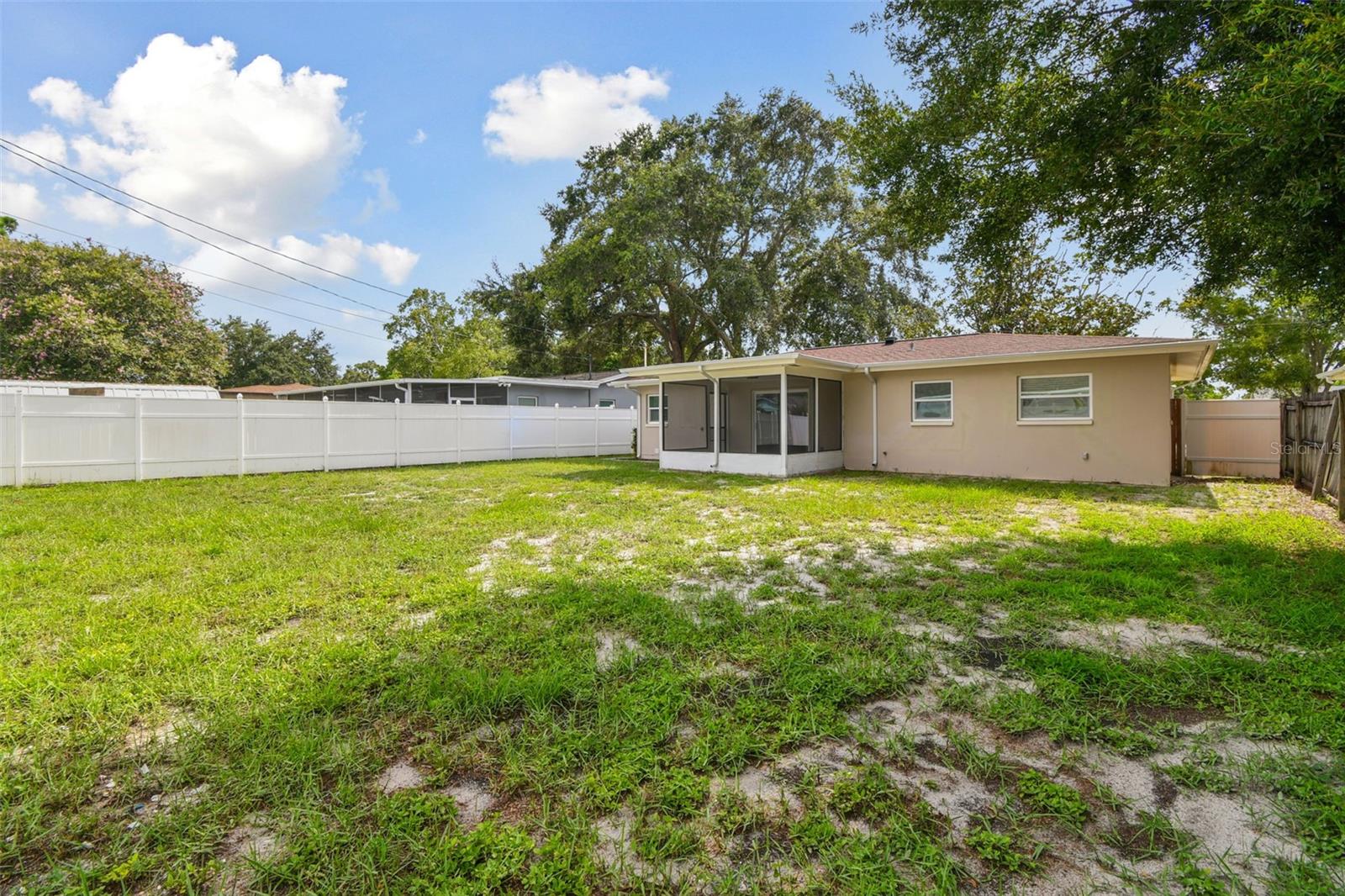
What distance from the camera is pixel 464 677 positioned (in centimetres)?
272

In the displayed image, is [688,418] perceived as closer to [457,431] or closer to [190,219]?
[457,431]

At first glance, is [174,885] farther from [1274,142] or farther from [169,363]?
[169,363]

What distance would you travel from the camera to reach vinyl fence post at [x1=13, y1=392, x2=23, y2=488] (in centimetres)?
908

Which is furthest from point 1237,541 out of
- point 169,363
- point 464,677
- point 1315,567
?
point 169,363

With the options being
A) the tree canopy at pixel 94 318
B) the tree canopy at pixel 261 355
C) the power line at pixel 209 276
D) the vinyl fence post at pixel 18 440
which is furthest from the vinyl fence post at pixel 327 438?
the tree canopy at pixel 261 355

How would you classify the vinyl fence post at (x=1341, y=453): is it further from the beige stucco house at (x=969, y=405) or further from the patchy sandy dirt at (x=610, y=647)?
the patchy sandy dirt at (x=610, y=647)

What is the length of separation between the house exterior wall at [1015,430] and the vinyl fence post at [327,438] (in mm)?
11051

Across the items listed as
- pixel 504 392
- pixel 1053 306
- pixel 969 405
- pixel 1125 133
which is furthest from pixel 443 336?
pixel 1125 133

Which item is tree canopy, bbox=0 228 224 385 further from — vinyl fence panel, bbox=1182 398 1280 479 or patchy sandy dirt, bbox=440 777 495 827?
vinyl fence panel, bbox=1182 398 1280 479

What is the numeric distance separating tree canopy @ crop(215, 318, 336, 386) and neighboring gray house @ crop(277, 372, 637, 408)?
80.0 feet

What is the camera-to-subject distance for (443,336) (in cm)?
A: 2733

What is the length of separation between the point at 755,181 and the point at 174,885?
21.8 metres

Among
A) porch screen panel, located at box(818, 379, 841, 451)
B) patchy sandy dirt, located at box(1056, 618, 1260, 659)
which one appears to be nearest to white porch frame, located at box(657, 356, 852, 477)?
porch screen panel, located at box(818, 379, 841, 451)

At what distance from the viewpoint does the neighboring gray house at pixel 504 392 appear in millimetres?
19031
